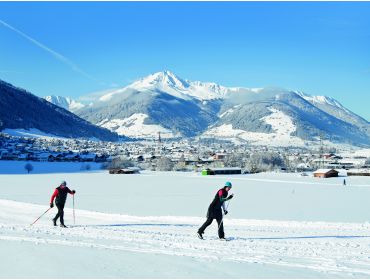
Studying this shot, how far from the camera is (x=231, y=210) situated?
84.7 ft

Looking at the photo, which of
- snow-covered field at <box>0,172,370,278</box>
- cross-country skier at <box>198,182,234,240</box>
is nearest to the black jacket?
cross-country skier at <box>198,182,234,240</box>

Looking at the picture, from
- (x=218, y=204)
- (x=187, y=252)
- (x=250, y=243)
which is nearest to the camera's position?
(x=187, y=252)

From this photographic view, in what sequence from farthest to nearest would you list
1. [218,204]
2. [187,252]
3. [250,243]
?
[218,204], [250,243], [187,252]

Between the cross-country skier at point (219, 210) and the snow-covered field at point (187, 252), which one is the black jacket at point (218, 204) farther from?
the snow-covered field at point (187, 252)

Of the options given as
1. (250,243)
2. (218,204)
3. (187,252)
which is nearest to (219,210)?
(218,204)

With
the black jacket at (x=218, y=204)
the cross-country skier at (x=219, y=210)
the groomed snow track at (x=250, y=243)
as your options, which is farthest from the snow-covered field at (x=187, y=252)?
the black jacket at (x=218, y=204)

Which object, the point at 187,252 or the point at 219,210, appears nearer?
the point at 187,252

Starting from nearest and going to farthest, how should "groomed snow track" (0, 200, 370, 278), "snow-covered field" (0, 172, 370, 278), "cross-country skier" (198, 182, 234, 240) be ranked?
"snow-covered field" (0, 172, 370, 278) → "groomed snow track" (0, 200, 370, 278) → "cross-country skier" (198, 182, 234, 240)

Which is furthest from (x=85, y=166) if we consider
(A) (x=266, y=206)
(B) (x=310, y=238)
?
(B) (x=310, y=238)

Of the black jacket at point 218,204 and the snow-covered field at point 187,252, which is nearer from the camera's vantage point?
the snow-covered field at point 187,252

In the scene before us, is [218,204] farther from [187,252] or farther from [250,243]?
[187,252]

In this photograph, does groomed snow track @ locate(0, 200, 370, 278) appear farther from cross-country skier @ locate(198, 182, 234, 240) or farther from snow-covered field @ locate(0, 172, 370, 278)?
cross-country skier @ locate(198, 182, 234, 240)

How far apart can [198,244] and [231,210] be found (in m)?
14.4

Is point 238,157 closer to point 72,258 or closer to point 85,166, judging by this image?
point 85,166
